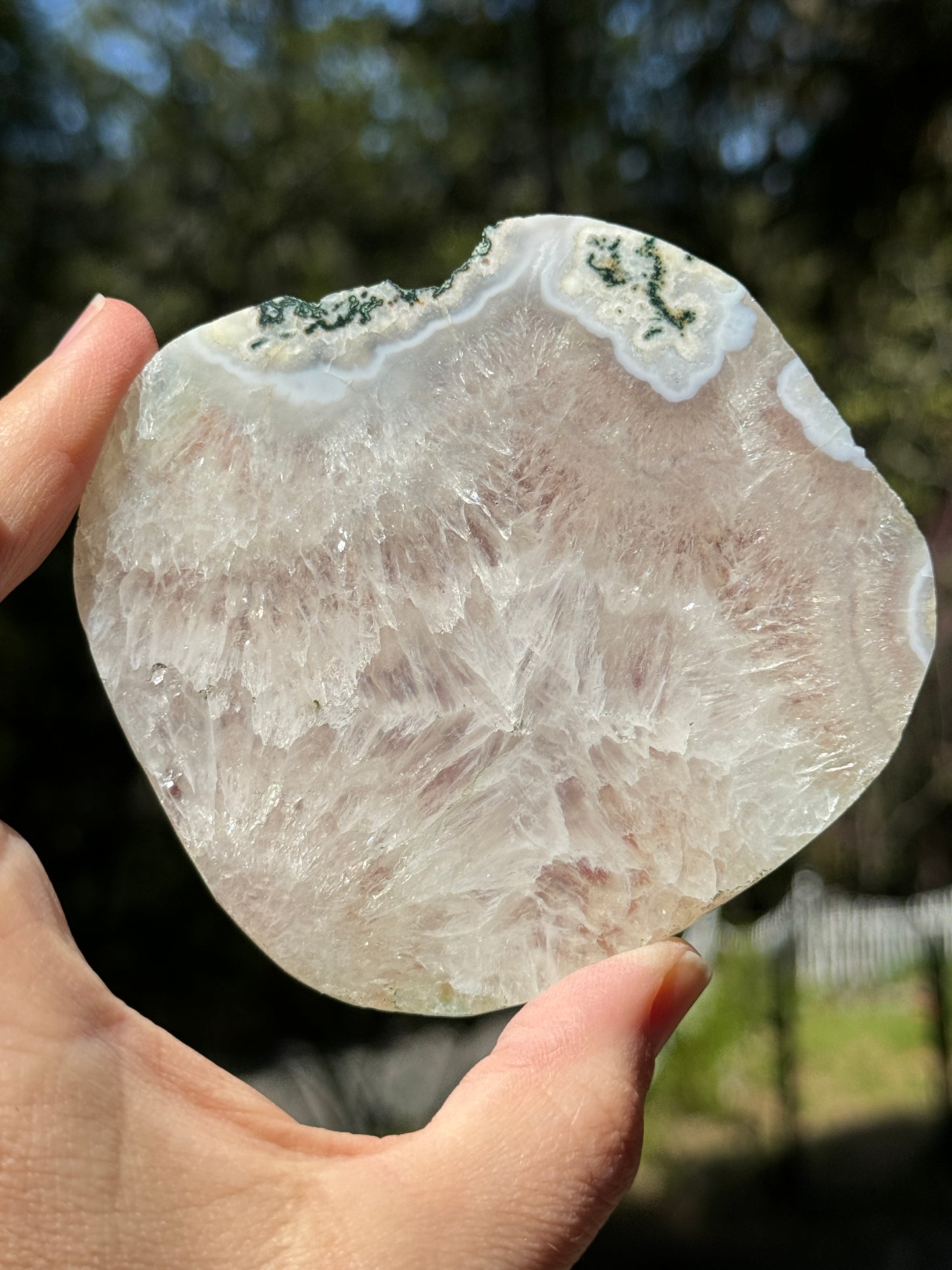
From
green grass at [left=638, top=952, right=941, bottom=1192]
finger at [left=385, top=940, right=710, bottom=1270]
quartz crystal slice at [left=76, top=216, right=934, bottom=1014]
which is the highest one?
quartz crystal slice at [left=76, top=216, right=934, bottom=1014]

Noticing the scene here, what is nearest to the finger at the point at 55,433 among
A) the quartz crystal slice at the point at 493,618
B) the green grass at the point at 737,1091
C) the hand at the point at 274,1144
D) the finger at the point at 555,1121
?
the quartz crystal slice at the point at 493,618

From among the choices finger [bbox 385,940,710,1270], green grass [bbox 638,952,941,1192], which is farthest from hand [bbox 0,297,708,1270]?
green grass [bbox 638,952,941,1192]

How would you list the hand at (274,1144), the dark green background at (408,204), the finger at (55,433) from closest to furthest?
the hand at (274,1144) → the finger at (55,433) → the dark green background at (408,204)

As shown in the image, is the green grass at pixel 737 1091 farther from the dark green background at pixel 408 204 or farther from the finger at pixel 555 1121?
the finger at pixel 555 1121

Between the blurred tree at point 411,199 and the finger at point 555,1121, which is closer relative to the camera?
the finger at point 555,1121

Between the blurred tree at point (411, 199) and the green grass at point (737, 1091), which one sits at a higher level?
the blurred tree at point (411, 199)

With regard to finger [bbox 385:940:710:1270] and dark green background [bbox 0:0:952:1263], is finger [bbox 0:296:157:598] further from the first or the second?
dark green background [bbox 0:0:952:1263]
